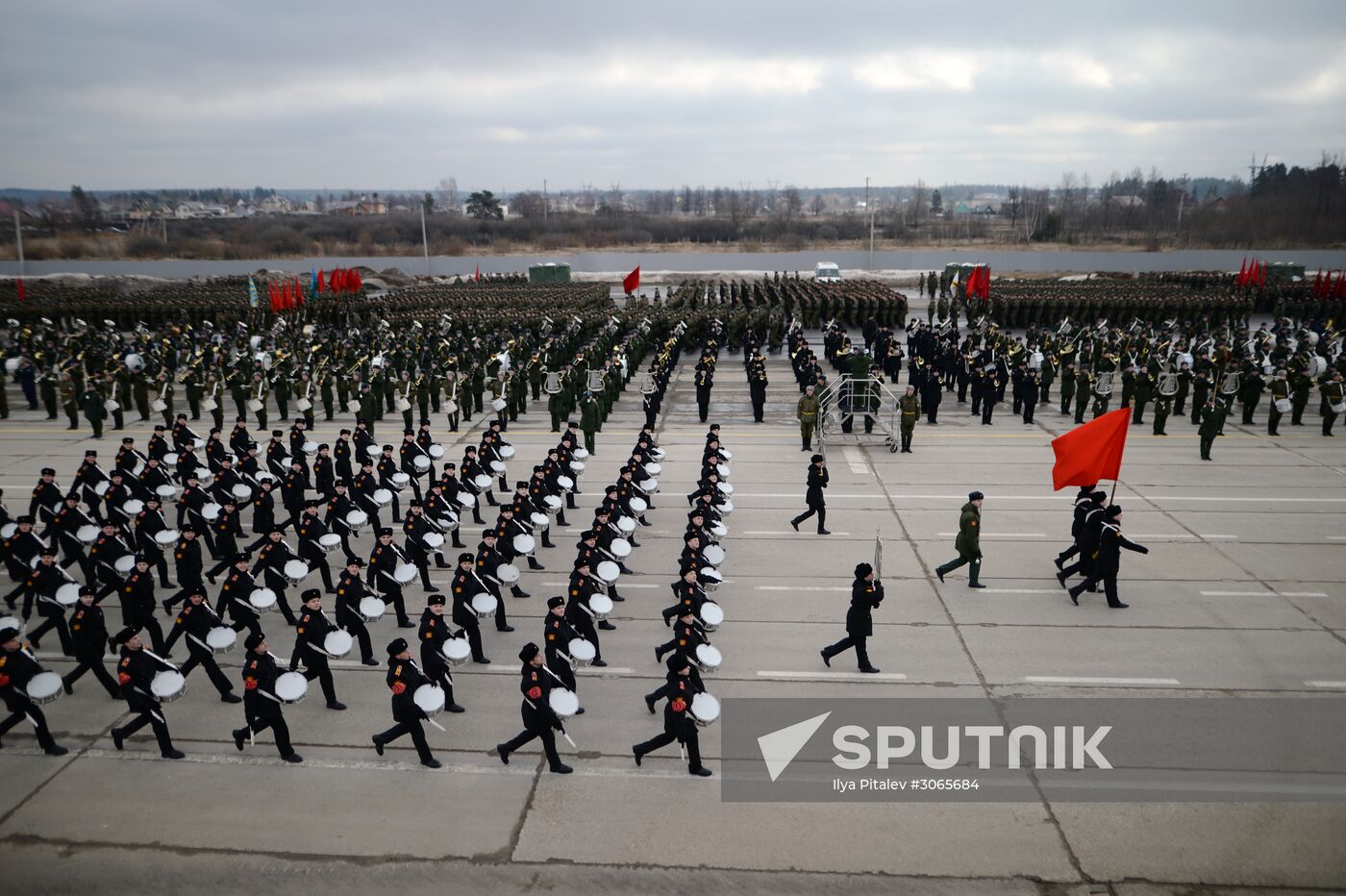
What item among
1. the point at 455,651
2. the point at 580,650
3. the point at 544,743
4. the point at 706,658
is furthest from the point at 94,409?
the point at 706,658

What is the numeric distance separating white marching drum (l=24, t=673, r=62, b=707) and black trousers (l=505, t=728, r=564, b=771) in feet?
13.7

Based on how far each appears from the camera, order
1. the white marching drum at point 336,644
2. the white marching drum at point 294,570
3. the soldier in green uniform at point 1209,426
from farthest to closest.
Result: the soldier in green uniform at point 1209,426 < the white marching drum at point 294,570 < the white marching drum at point 336,644

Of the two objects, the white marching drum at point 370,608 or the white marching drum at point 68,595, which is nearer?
the white marching drum at point 370,608

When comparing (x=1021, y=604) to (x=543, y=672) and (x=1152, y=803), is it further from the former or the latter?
(x=543, y=672)

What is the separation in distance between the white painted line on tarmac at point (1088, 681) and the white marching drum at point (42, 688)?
9.53 meters

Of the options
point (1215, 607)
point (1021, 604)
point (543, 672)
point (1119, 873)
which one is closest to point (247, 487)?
point (543, 672)

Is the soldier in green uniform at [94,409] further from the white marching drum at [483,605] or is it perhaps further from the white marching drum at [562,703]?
the white marching drum at [562,703]

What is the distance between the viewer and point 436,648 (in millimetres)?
8453

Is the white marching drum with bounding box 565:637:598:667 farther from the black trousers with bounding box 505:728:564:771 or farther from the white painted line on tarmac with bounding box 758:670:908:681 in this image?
the white painted line on tarmac with bounding box 758:670:908:681

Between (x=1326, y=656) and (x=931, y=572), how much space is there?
4.51 m

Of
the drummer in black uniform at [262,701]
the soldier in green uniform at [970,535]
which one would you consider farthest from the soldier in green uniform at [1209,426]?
the drummer in black uniform at [262,701]

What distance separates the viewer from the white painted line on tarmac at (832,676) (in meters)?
9.39

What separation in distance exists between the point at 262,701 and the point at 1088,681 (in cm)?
822

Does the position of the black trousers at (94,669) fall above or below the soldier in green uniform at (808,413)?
below
